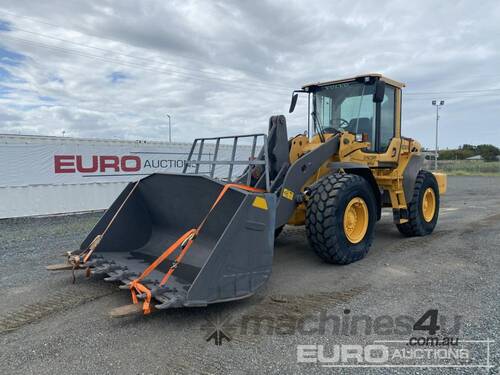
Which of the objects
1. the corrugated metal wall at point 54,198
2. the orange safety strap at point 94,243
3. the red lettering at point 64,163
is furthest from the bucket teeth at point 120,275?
the red lettering at point 64,163

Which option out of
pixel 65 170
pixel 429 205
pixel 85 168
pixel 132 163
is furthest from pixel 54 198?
pixel 429 205

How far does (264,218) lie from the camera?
13.0ft

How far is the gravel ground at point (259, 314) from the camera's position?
9.88 feet

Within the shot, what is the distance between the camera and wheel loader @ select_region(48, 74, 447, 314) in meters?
3.75

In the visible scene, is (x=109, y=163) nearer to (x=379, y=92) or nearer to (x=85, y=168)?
(x=85, y=168)

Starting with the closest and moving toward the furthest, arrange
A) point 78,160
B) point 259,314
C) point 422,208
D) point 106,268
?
point 259,314, point 106,268, point 422,208, point 78,160

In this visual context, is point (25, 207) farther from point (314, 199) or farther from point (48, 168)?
point (314, 199)

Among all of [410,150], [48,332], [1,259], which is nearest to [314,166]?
[410,150]

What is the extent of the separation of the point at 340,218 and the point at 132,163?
8.95 metres

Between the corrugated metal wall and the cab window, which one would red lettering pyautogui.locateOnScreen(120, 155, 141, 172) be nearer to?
the corrugated metal wall

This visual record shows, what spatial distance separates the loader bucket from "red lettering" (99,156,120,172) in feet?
23.5

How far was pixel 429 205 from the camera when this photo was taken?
7637 mm

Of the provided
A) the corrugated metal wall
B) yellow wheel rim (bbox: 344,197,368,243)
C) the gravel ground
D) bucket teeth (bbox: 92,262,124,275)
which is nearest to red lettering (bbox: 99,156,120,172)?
the corrugated metal wall

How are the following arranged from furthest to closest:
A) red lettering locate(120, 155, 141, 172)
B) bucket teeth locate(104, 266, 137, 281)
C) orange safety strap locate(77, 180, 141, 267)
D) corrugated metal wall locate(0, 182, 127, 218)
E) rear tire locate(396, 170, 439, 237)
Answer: red lettering locate(120, 155, 141, 172) < corrugated metal wall locate(0, 182, 127, 218) < rear tire locate(396, 170, 439, 237) < orange safety strap locate(77, 180, 141, 267) < bucket teeth locate(104, 266, 137, 281)
